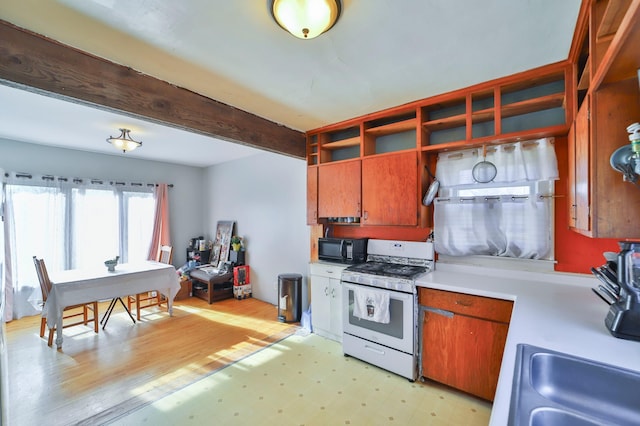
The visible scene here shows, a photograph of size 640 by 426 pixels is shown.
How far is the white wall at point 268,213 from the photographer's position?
4121mm

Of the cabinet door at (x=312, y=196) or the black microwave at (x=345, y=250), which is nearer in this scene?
the black microwave at (x=345, y=250)

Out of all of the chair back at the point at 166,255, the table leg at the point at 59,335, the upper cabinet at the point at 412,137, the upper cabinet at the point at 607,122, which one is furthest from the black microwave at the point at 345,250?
the table leg at the point at 59,335

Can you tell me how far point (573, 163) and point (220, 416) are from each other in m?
2.93

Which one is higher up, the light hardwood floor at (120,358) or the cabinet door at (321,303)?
the cabinet door at (321,303)

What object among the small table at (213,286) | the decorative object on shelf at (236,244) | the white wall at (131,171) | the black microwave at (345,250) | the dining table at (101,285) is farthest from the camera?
the decorative object on shelf at (236,244)

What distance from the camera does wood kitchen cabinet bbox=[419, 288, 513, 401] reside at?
1.92 meters

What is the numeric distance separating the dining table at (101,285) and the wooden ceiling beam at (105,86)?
7.29 ft

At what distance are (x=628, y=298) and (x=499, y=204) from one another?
1.25 m

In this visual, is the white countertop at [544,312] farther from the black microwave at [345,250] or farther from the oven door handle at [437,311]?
the black microwave at [345,250]

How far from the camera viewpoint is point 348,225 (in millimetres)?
3373

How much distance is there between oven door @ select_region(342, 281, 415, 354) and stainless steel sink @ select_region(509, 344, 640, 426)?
1.21 m

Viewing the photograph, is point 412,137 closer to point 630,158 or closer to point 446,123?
point 446,123

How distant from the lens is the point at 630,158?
105cm

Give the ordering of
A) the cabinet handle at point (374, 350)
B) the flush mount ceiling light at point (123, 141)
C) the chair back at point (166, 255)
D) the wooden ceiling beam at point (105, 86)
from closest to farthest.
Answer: the wooden ceiling beam at point (105, 86), the cabinet handle at point (374, 350), the flush mount ceiling light at point (123, 141), the chair back at point (166, 255)
